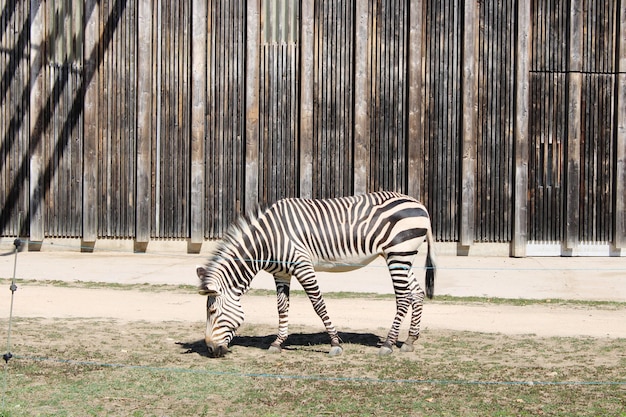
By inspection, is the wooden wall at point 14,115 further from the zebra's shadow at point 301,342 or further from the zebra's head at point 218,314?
the zebra's head at point 218,314

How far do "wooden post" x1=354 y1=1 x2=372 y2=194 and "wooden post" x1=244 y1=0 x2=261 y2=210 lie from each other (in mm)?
1927

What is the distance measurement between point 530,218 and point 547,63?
3.06 m

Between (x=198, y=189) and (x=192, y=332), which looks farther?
(x=198, y=189)

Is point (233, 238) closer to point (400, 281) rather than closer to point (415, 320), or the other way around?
point (400, 281)

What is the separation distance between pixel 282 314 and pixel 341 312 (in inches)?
92.9

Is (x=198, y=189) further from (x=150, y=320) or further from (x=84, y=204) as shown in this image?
(x=150, y=320)

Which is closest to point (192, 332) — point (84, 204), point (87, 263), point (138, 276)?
point (138, 276)

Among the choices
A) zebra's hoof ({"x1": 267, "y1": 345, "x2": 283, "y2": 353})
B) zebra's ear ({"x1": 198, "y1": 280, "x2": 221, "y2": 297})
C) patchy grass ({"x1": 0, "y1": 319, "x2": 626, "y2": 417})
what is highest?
zebra's ear ({"x1": 198, "y1": 280, "x2": 221, "y2": 297})

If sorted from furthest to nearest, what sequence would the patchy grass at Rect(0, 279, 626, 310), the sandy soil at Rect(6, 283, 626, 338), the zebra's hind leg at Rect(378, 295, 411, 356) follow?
1. the patchy grass at Rect(0, 279, 626, 310)
2. the sandy soil at Rect(6, 283, 626, 338)
3. the zebra's hind leg at Rect(378, 295, 411, 356)

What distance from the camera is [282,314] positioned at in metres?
10.5

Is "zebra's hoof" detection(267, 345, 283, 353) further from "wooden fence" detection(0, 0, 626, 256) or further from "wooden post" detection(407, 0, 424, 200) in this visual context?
"wooden post" detection(407, 0, 424, 200)

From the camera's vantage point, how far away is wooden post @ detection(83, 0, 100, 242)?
58.7 feet

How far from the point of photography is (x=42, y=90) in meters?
18.0

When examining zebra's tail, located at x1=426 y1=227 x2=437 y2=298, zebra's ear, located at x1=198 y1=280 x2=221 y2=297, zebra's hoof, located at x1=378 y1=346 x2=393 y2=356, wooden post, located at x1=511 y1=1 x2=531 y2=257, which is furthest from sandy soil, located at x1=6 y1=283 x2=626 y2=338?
wooden post, located at x1=511 y1=1 x2=531 y2=257
